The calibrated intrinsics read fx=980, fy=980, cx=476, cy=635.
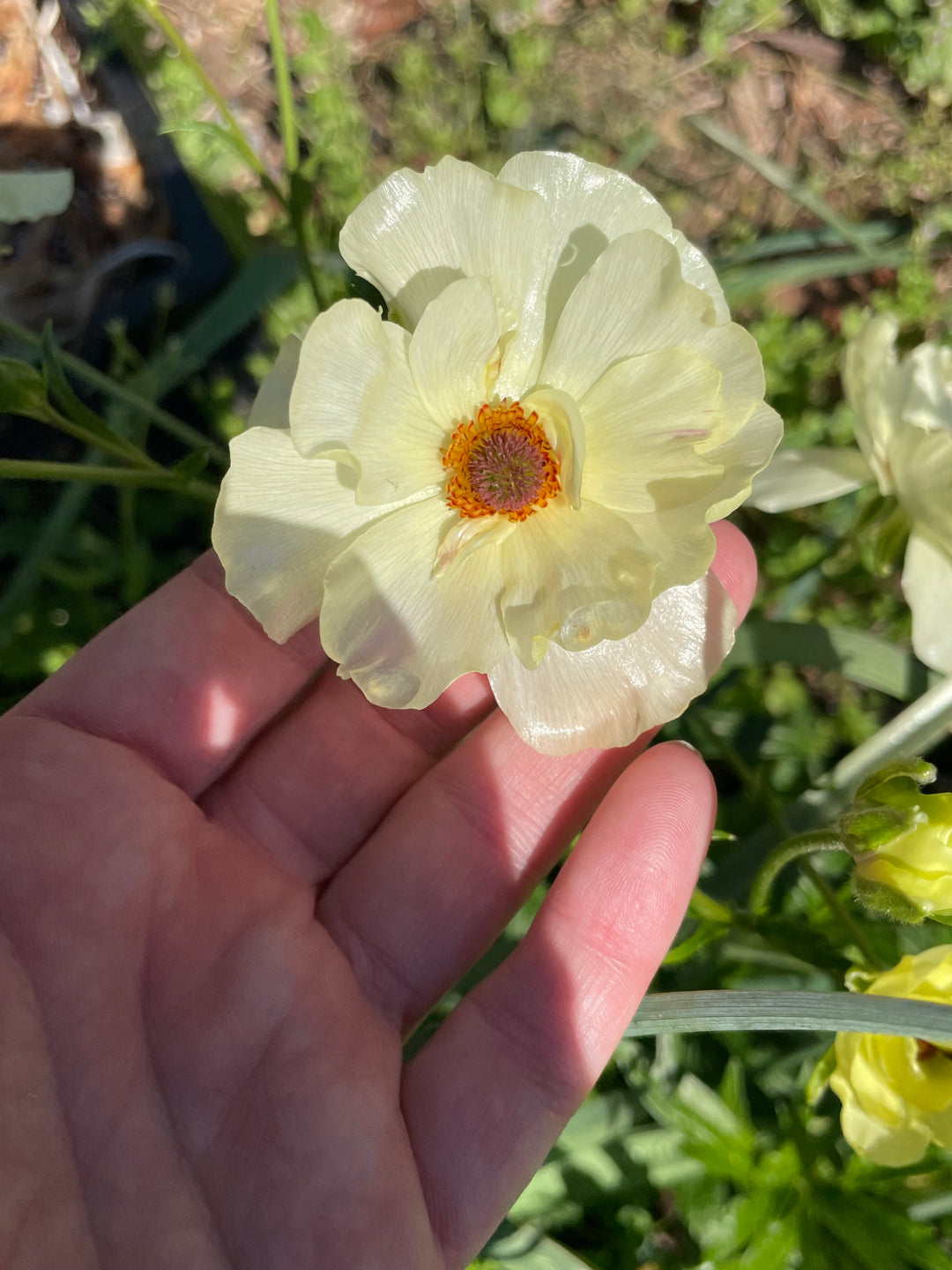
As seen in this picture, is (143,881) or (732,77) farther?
(732,77)

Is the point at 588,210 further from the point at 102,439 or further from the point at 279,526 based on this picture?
the point at 102,439

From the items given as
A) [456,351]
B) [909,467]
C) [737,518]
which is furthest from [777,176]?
[456,351]

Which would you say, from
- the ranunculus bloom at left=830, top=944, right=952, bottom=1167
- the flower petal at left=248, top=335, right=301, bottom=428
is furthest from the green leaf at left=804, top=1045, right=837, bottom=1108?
the flower petal at left=248, top=335, right=301, bottom=428

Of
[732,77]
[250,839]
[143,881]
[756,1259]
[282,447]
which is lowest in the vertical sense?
[756,1259]

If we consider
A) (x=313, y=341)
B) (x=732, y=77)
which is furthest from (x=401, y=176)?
(x=732, y=77)

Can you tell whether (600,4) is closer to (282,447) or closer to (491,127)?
(491,127)

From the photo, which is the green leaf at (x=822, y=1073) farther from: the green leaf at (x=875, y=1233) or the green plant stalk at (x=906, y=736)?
the green plant stalk at (x=906, y=736)
